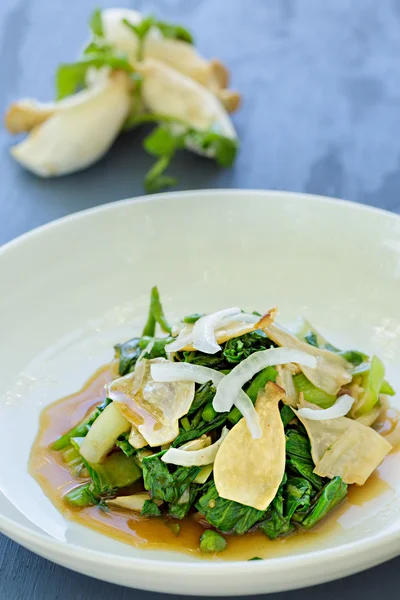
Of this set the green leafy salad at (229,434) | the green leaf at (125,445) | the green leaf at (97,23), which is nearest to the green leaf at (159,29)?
the green leaf at (97,23)

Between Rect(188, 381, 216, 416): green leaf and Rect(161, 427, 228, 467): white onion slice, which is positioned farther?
Rect(188, 381, 216, 416): green leaf

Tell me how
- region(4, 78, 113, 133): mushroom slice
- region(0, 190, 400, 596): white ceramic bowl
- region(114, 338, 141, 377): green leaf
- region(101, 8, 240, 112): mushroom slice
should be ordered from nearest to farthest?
region(114, 338, 141, 377): green leaf → region(0, 190, 400, 596): white ceramic bowl → region(4, 78, 113, 133): mushroom slice → region(101, 8, 240, 112): mushroom slice

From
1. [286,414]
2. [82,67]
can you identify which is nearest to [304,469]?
[286,414]

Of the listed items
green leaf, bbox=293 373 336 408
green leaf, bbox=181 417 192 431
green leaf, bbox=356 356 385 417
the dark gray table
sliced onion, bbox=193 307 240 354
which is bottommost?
the dark gray table

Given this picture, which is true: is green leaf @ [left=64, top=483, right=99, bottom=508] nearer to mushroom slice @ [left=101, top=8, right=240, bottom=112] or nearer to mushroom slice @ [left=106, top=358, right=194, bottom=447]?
mushroom slice @ [left=106, top=358, right=194, bottom=447]

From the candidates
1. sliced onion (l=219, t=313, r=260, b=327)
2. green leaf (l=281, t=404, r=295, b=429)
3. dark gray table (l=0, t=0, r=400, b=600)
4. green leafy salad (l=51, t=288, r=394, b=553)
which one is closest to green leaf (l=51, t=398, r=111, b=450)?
green leafy salad (l=51, t=288, r=394, b=553)

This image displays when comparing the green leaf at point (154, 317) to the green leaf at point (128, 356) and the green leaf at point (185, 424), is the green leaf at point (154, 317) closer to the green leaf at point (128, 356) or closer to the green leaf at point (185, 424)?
the green leaf at point (128, 356)
